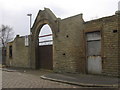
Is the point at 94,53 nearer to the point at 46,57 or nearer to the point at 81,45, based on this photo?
the point at 81,45

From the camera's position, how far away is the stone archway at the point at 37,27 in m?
16.0

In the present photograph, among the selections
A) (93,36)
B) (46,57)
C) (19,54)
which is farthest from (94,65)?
(19,54)

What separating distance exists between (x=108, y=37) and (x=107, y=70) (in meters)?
2.09

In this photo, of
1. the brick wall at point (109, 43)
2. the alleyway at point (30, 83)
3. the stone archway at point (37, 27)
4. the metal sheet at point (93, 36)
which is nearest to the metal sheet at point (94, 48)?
the metal sheet at point (93, 36)

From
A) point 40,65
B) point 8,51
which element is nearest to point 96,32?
point 40,65

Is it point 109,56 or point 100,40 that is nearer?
point 109,56

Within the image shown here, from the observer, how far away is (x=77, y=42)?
13.1m

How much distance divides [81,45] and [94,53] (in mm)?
1308

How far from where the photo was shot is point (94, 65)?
11906 mm

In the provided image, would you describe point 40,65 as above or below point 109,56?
below

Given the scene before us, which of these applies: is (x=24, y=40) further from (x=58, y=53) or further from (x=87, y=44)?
(x=87, y=44)

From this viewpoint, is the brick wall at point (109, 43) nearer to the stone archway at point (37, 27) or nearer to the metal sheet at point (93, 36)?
the metal sheet at point (93, 36)

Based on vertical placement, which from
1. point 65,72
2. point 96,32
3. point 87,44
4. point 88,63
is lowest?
point 65,72

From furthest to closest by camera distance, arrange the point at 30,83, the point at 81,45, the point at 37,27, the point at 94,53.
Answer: the point at 37,27
the point at 81,45
the point at 94,53
the point at 30,83
